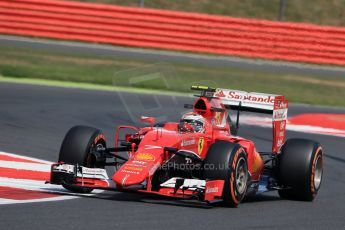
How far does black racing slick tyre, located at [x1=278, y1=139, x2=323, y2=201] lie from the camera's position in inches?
418

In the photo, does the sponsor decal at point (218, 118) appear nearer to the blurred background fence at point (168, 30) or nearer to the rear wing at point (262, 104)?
the rear wing at point (262, 104)

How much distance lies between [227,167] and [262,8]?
2788 centimetres

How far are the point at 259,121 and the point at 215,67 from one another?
7366 mm

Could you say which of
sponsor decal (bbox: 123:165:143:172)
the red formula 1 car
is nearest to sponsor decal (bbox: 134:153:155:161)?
the red formula 1 car

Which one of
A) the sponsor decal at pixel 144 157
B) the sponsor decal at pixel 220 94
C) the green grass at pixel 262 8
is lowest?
the sponsor decal at pixel 144 157

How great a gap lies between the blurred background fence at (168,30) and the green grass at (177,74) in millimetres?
871

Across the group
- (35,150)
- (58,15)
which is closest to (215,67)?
(58,15)

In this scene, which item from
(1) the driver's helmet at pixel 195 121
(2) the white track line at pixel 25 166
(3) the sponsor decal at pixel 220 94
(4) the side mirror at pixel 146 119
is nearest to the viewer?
(4) the side mirror at pixel 146 119

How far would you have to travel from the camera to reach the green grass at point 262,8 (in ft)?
118

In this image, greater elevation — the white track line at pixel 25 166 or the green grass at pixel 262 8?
the green grass at pixel 262 8

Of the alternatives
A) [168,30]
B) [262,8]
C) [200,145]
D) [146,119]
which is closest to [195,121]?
[200,145]

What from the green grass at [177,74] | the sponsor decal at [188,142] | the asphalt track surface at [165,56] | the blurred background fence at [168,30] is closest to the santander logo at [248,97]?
the sponsor decal at [188,142]

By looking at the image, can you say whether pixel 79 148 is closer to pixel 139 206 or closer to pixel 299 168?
pixel 139 206

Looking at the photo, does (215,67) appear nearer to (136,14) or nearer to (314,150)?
(136,14)
